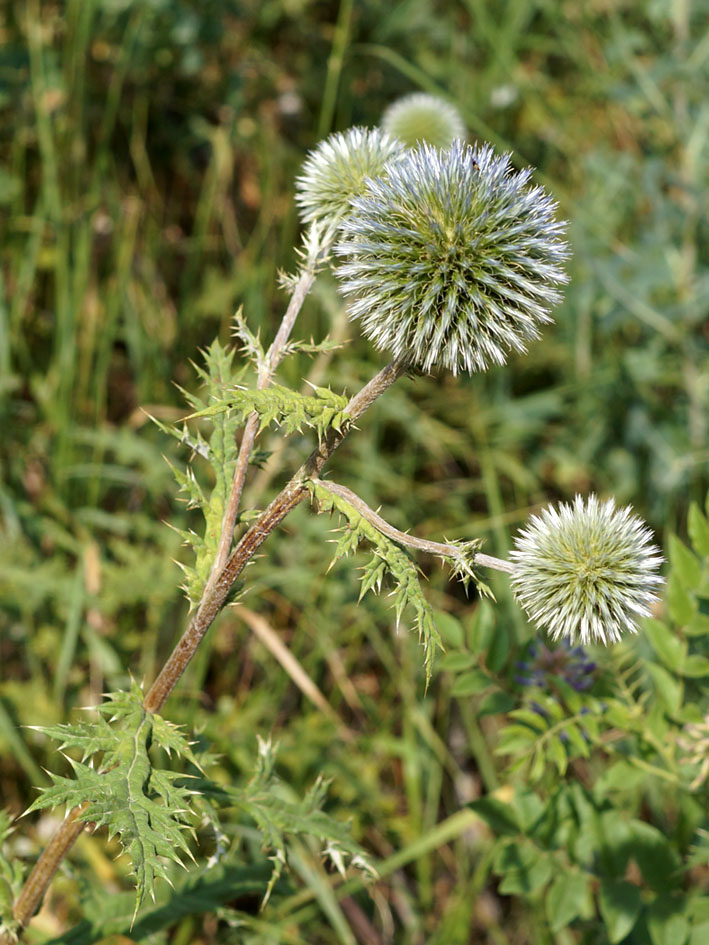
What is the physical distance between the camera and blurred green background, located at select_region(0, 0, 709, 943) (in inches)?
120

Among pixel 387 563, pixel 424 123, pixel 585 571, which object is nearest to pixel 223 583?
pixel 387 563

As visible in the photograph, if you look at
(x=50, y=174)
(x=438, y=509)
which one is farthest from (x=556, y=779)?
(x=50, y=174)

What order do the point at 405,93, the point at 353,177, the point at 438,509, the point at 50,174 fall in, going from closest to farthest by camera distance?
the point at 353,177 → the point at 50,174 → the point at 438,509 → the point at 405,93

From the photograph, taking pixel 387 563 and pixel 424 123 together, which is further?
pixel 424 123

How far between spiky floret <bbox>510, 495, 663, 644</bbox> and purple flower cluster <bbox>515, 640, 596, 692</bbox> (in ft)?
1.25

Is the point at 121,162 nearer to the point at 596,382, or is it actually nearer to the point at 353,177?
the point at 596,382

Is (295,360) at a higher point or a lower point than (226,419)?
higher

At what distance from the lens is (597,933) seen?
2.40m

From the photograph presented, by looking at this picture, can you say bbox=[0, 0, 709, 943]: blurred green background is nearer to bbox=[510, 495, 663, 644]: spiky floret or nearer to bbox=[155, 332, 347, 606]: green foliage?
bbox=[155, 332, 347, 606]: green foliage

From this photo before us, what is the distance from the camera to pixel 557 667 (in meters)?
2.03

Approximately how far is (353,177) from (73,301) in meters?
1.80

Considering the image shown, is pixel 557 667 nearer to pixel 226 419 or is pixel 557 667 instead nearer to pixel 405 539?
pixel 405 539

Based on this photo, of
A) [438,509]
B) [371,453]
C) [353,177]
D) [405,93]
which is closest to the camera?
[353,177]

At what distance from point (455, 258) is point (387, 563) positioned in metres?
0.52
